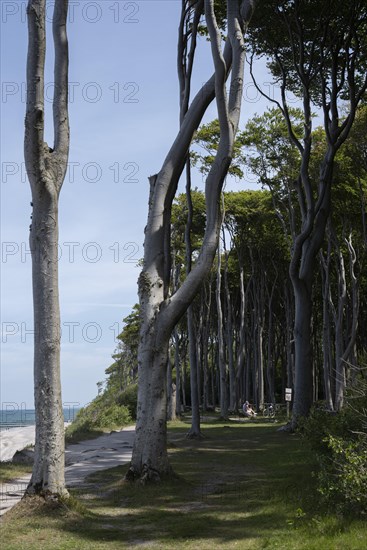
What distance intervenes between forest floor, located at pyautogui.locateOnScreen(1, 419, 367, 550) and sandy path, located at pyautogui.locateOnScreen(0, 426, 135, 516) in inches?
35.7

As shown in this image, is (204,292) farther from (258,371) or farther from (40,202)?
(40,202)

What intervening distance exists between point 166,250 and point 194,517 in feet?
18.2

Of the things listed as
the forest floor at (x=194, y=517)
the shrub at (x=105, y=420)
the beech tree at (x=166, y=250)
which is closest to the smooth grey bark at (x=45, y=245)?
the forest floor at (x=194, y=517)

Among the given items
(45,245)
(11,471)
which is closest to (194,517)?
(45,245)

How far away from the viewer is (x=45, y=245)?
9.74 meters

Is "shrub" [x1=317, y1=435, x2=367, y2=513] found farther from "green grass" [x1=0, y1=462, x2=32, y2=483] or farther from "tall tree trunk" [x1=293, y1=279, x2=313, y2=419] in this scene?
"tall tree trunk" [x1=293, y1=279, x2=313, y2=419]

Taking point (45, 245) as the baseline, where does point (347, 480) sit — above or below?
below

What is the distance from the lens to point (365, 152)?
84.7 ft

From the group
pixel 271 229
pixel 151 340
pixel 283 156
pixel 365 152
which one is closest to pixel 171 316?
pixel 151 340

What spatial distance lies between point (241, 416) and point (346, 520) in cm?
3053

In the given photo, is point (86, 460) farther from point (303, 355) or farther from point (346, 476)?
point (346, 476)

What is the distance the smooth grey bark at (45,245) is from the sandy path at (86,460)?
45.7 inches

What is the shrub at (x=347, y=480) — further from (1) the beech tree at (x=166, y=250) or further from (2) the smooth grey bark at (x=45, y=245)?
(1) the beech tree at (x=166, y=250)

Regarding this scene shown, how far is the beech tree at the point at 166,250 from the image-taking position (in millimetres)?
11992
